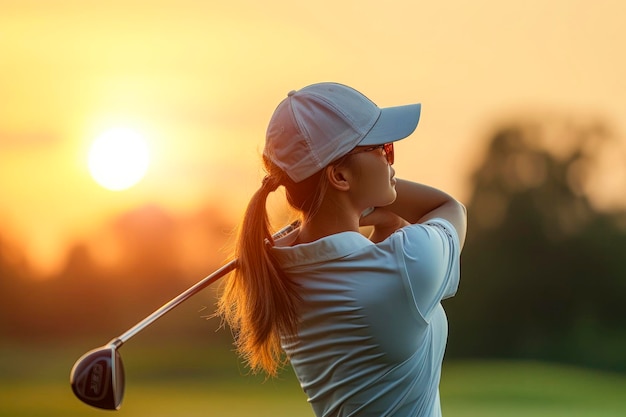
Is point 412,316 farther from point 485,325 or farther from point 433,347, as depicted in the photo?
point 485,325

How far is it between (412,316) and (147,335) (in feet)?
30.6

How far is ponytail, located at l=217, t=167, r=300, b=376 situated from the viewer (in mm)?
1526

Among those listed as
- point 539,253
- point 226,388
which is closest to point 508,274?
point 539,253

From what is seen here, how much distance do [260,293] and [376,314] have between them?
0.18 metres

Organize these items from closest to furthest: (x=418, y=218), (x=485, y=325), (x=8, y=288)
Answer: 1. (x=418, y=218)
2. (x=8, y=288)
3. (x=485, y=325)

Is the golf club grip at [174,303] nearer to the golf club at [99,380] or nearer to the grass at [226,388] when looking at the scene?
the golf club at [99,380]

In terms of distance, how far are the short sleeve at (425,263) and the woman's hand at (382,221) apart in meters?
0.21

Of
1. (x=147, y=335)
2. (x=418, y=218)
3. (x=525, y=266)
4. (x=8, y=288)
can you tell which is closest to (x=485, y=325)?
(x=525, y=266)

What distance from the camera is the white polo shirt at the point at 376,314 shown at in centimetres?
147

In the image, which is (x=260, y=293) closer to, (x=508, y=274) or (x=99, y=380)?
(x=99, y=380)

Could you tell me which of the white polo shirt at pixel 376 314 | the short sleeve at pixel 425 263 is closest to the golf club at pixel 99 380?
the white polo shirt at pixel 376 314

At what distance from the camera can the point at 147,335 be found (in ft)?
34.6

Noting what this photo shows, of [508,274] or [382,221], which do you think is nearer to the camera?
[382,221]

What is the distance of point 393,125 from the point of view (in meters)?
1.52
